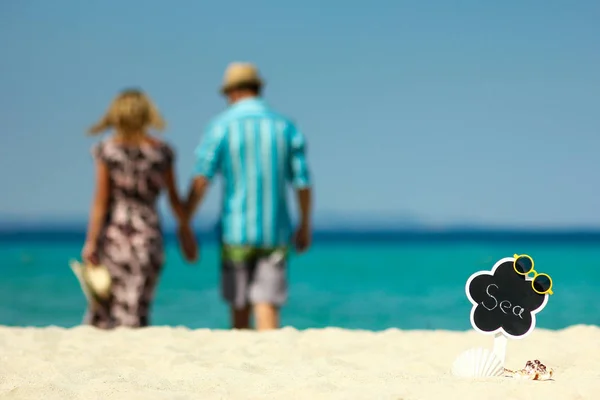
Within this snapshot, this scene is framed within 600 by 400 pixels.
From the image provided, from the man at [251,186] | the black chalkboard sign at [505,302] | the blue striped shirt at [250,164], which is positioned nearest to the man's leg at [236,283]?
the man at [251,186]

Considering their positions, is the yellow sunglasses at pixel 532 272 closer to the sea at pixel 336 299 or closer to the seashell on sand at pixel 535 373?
the seashell on sand at pixel 535 373

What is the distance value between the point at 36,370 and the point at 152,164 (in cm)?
161

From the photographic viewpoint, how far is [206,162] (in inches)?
201

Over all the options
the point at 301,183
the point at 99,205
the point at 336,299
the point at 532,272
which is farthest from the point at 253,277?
the point at 336,299

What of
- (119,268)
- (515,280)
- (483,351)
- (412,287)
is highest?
(412,287)

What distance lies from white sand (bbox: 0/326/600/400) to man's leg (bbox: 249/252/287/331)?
39cm

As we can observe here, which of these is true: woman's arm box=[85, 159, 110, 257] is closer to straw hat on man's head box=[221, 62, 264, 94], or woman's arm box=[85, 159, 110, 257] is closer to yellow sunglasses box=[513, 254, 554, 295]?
straw hat on man's head box=[221, 62, 264, 94]

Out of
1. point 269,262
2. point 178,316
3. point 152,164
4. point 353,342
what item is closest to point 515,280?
point 353,342

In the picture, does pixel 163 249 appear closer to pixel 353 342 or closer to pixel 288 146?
pixel 288 146

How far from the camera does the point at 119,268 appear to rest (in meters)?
5.15

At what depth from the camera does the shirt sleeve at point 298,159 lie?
17.1 ft

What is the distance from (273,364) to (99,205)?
171 centimetres

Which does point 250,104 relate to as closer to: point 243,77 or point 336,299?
point 243,77

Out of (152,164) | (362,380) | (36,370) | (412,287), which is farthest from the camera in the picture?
(412,287)
